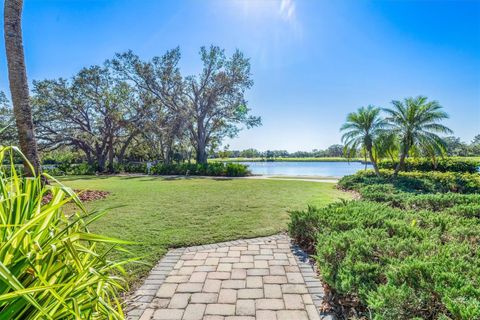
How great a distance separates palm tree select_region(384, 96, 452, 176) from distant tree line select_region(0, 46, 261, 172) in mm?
12015

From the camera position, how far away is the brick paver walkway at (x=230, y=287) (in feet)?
7.22

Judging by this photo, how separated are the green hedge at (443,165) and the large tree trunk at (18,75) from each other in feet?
53.0

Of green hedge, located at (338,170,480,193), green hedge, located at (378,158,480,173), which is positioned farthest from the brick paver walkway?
green hedge, located at (378,158,480,173)

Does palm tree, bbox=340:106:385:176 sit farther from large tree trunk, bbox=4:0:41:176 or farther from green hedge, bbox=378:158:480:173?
large tree trunk, bbox=4:0:41:176

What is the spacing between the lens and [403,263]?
2.01 metres

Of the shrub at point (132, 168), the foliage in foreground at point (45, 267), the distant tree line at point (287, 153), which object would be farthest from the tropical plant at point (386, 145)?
the distant tree line at point (287, 153)

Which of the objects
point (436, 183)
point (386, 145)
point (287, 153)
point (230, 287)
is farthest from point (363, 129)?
point (287, 153)

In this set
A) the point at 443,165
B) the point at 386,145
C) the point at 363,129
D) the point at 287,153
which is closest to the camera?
the point at 386,145

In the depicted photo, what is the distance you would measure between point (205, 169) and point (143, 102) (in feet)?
33.2

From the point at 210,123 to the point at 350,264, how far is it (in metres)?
21.1

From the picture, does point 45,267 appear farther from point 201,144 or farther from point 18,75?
point 201,144

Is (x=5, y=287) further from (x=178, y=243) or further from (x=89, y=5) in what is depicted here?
(x=89, y=5)

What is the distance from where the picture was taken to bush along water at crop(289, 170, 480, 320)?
1.63 metres

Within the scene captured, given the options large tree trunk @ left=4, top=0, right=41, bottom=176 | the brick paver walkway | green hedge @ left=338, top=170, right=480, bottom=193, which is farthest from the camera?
green hedge @ left=338, top=170, right=480, bottom=193
